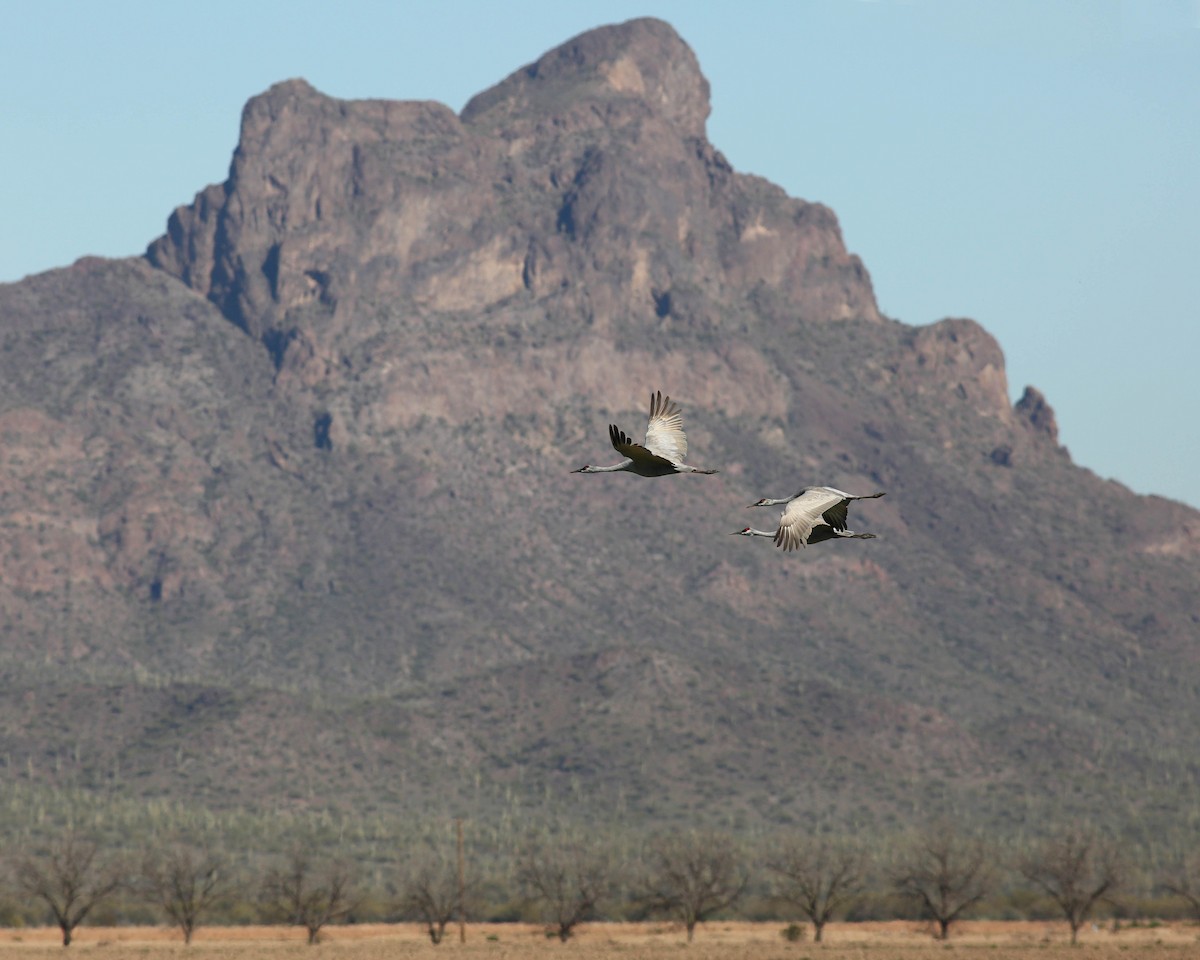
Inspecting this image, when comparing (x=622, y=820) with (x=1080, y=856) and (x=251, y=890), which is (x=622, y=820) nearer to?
(x=251, y=890)

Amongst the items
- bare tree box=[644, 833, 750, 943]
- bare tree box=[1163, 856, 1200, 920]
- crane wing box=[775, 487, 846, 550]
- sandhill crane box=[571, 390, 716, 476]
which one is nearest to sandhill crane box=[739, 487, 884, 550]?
crane wing box=[775, 487, 846, 550]

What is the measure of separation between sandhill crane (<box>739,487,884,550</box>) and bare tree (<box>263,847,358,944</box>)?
255 feet

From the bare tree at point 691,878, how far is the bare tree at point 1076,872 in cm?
1676

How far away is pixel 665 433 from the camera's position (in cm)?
4600

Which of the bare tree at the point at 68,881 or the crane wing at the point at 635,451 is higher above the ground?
the crane wing at the point at 635,451

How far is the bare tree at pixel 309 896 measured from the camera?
118688 mm

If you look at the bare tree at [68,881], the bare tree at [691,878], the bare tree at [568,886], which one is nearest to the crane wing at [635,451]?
the bare tree at [568,886]

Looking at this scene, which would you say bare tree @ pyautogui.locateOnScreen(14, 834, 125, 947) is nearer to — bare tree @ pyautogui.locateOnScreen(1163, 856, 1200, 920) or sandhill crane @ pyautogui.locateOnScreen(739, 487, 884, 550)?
bare tree @ pyautogui.locateOnScreen(1163, 856, 1200, 920)

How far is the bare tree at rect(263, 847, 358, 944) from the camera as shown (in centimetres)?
11869

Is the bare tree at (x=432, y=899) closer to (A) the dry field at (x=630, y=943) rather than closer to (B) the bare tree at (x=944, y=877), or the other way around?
(A) the dry field at (x=630, y=943)

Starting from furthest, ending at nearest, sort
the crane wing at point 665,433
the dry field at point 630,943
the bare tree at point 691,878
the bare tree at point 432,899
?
the bare tree at point 691,878
the bare tree at point 432,899
the dry field at point 630,943
the crane wing at point 665,433

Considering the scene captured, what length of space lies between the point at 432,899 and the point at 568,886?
39.9 ft

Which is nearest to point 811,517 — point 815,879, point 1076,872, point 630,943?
point 630,943

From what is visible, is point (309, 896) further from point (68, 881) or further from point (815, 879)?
point (815, 879)
